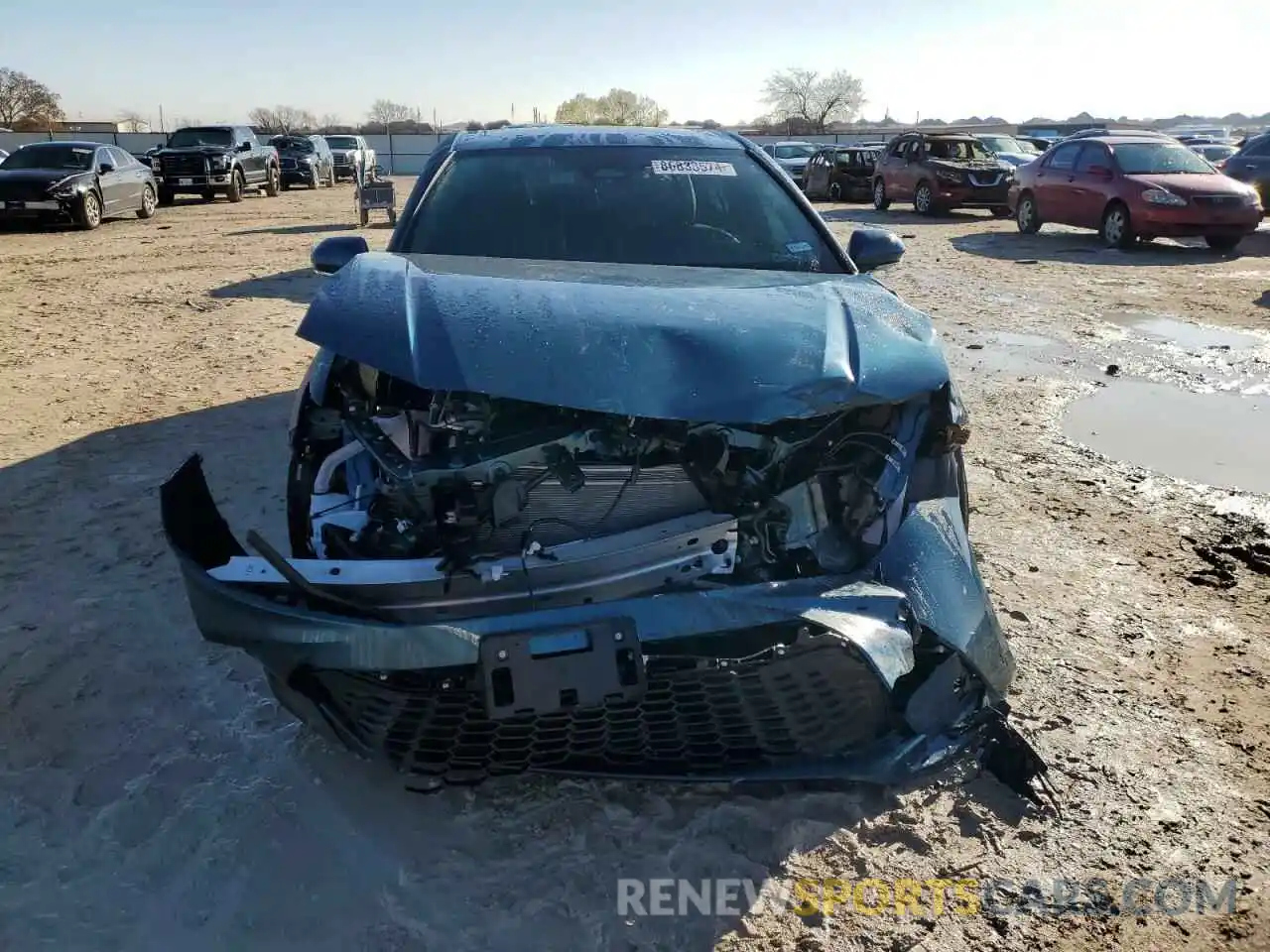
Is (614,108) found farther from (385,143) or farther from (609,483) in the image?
(609,483)

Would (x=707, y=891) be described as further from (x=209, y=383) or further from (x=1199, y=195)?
(x=1199, y=195)

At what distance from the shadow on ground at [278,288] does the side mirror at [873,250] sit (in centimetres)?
692

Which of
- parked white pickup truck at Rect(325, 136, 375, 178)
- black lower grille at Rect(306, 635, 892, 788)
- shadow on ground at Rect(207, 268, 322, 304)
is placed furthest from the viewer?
parked white pickup truck at Rect(325, 136, 375, 178)

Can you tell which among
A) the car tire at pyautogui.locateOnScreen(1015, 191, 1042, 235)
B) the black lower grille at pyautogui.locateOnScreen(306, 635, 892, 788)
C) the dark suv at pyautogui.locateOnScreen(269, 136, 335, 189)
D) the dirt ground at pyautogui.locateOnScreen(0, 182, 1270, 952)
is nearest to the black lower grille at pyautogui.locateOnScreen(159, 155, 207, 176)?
the dark suv at pyautogui.locateOnScreen(269, 136, 335, 189)

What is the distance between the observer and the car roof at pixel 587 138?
13.5 feet

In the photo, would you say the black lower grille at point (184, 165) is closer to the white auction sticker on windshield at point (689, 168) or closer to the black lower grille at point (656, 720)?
the white auction sticker on windshield at point (689, 168)

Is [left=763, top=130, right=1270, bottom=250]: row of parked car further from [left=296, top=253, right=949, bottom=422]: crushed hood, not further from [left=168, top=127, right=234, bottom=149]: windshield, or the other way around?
[left=168, top=127, right=234, bottom=149]: windshield

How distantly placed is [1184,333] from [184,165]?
67.7ft

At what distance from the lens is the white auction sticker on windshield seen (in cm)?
400

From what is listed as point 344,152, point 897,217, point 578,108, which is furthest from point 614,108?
point 897,217

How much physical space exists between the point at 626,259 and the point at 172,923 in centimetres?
255

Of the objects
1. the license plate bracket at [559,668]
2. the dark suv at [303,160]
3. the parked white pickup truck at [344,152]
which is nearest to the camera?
the license plate bracket at [559,668]

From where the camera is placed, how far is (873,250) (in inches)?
153

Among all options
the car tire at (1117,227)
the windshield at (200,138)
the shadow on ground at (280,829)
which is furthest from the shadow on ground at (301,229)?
the shadow on ground at (280,829)
